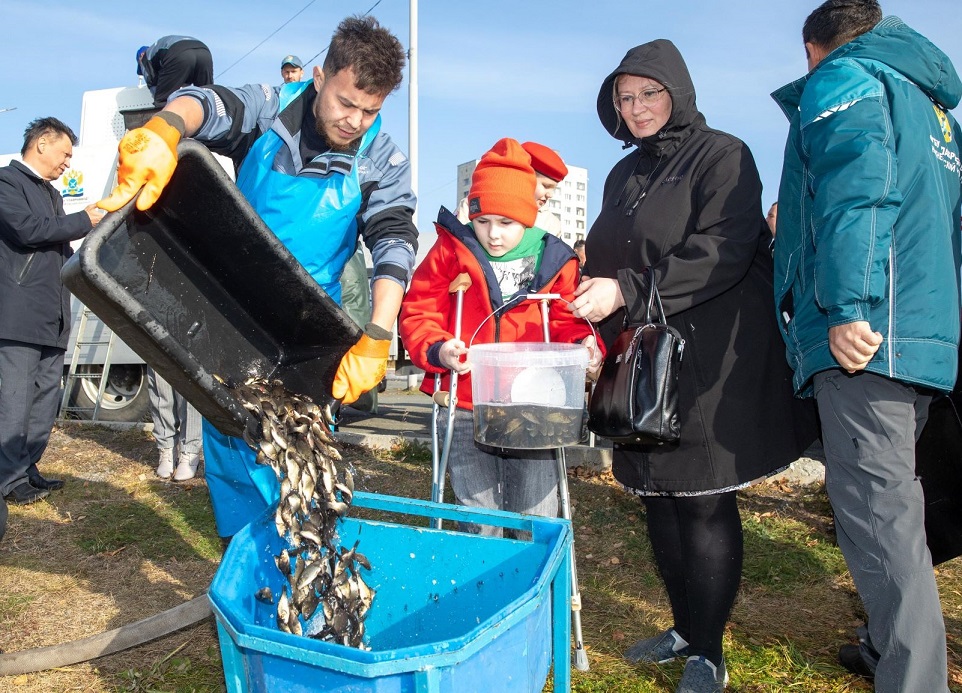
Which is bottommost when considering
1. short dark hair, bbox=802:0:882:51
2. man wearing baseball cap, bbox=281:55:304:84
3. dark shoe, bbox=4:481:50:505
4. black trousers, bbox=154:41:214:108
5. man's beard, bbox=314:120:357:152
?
dark shoe, bbox=4:481:50:505

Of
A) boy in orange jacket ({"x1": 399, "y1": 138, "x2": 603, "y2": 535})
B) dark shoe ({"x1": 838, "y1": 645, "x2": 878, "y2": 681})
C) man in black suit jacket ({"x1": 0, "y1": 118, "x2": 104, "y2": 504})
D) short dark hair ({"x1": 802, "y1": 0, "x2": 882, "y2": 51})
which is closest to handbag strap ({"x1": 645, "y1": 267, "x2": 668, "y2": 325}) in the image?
boy in orange jacket ({"x1": 399, "y1": 138, "x2": 603, "y2": 535})

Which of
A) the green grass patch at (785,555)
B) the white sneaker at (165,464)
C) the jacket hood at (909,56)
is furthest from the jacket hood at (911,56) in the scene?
the white sneaker at (165,464)

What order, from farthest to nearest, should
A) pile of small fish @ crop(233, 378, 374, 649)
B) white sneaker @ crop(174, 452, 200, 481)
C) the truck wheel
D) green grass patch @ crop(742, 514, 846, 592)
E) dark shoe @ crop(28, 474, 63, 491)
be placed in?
the truck wheel < white sneaker @ crop(174, 452, 200, 481) < dark shoe @ crop(28, 474, 63, 491) < green grass patch @ crop(742, 514, 846, 592) < pile of small fish @ crop(233, 378, 374, 649)

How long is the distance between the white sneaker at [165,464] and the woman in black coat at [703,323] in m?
4.59

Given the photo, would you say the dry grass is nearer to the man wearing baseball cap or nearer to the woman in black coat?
the woman in black coat

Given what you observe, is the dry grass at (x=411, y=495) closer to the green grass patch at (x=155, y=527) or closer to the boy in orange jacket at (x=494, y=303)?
the green grass patch at (x=155, y=527)

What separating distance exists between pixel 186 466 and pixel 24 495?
1140 mm

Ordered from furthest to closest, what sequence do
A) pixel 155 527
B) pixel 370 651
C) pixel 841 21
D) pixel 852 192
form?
pixel 155 527, pixel 841 21, pixel 852 192, pixel 370 651

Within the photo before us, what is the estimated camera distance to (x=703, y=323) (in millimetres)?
2828

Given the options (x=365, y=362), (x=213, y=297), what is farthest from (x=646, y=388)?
(x=213, y=297)

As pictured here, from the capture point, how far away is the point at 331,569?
2.34m

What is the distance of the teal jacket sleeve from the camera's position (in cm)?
223

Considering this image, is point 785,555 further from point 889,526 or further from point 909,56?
point 909,56

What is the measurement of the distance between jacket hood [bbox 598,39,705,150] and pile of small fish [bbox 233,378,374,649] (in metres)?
1.71
